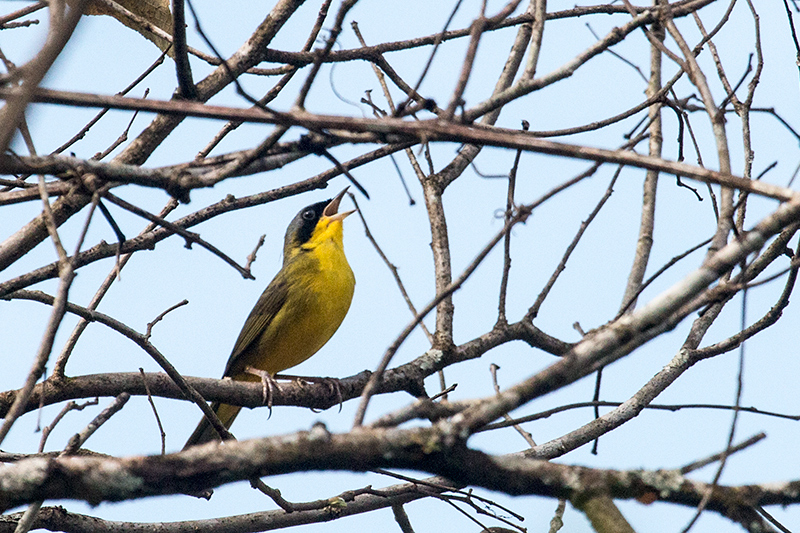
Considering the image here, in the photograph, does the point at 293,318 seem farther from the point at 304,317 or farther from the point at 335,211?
the point at 335,211

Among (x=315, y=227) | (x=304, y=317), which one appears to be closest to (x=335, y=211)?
(x=315, y=227)

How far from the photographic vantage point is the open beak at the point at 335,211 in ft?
23.9

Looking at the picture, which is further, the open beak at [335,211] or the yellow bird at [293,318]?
the open beak at [335,211]

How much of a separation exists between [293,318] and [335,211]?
1.46 meters

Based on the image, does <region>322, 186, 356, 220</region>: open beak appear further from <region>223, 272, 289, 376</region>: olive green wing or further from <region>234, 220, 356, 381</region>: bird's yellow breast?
<region>223, 272, 289, 376</region>: olive green wing

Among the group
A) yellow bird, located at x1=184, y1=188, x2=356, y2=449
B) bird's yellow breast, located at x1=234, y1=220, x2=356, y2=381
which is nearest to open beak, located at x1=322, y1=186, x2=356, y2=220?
yellow bird, located at x1=184, y1=188, x2=356, y2=449

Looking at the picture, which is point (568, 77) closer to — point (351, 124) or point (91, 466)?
point (351, 124)

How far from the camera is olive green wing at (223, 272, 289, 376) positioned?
6684 millimetres

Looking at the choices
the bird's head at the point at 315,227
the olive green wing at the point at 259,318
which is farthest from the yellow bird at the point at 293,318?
the bird's head at the point at 315,227

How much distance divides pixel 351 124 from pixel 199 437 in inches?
156

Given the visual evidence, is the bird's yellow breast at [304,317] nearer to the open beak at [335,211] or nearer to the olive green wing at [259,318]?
the olive green wing at [259,318]

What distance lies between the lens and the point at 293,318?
660 cm

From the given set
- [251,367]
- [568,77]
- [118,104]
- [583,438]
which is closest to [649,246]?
[583,438]

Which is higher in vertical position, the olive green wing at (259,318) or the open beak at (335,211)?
the open beak at (335,211)
